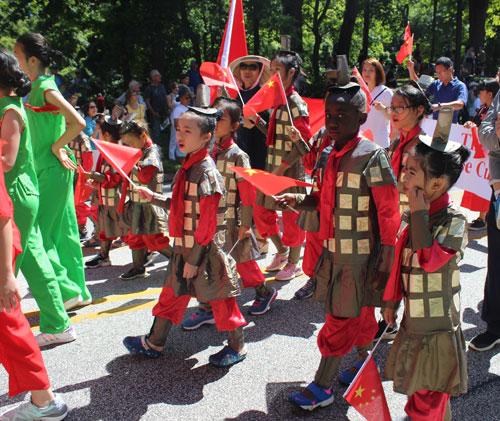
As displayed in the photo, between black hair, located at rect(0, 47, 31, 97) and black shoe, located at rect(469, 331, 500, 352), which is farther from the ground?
black hair, located at rect(0, 47, 31, 97)

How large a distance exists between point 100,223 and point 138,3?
15.1 meters

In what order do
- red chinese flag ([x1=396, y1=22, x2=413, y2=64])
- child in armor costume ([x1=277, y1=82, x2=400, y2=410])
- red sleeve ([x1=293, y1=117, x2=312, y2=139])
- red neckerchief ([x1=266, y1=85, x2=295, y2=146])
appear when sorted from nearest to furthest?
child in armor costume ([x1=277, y1=82, x2=400, y2=410])
red sleeve ([x1=293, y1=117, x2=312, y2=139])
red neckerchief ([x1=266, y1=85, x2=295, y2=146])
red chinese flag ([x1=396, y1=22, x2=413, y2=64])

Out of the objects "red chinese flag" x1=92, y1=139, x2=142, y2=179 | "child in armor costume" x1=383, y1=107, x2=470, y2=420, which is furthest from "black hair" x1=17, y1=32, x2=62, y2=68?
"child in armor costume" x1=383, y1=107, x2=470, y2=420

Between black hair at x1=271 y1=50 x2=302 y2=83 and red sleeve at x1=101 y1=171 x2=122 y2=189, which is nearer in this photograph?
black hair at x1=271 y1=50 x2=302 y2=83

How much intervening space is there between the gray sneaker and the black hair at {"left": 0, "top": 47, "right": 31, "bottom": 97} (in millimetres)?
1913

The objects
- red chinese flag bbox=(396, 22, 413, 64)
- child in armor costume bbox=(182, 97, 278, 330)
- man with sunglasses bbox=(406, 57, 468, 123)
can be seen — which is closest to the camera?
child in armor costume bbox=(182, 97, 278, 330)

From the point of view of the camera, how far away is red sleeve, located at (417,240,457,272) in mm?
2615

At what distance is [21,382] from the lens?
2.93 meters

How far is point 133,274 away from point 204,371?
2.27m

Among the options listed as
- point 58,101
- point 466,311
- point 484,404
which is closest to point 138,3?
point 58,101

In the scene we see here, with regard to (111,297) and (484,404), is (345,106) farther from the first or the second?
(111,297)

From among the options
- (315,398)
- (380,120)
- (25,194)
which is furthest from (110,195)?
(315,398)

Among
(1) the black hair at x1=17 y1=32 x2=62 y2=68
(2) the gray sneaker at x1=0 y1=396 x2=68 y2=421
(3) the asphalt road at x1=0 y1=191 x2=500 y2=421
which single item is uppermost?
(1) the black hair at x1=17 y1=32 x2=62 y2=68

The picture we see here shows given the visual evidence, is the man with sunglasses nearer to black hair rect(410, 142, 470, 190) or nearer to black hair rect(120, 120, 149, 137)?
black hair rect(120, 120, 149, 137)
